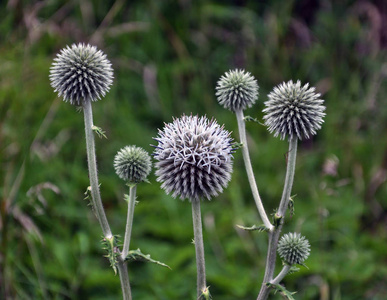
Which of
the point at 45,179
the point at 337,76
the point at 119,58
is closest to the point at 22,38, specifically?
the point at 119,58

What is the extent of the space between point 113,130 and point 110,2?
214 centimetres

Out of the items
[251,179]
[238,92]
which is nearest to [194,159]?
[251,179]

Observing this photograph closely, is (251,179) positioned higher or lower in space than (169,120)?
lower

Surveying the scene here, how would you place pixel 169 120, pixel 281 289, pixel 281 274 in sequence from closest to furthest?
pixel 281 289 → pixel 281 274 → pixel 169 120

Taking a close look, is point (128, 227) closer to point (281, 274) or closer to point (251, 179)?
point (251, 179)

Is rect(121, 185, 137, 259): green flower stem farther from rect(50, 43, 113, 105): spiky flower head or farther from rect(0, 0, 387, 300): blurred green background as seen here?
rect(0, 0, 387, 300): blurred green background

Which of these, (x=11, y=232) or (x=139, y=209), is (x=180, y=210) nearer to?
(x=139, y=209)

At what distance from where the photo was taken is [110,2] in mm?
6348

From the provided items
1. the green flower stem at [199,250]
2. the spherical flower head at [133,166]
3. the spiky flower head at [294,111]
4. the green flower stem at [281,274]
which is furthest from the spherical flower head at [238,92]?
the green flower stem at [281,274]

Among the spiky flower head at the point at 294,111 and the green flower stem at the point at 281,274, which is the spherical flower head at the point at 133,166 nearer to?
the spiky flower head at the point at 294,111

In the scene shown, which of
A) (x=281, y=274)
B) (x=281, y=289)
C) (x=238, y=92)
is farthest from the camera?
(x=238, y=92)

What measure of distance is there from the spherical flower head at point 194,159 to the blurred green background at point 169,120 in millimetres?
1261

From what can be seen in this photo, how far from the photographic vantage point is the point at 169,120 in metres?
5.55

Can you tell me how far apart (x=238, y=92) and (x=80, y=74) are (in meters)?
0.72
